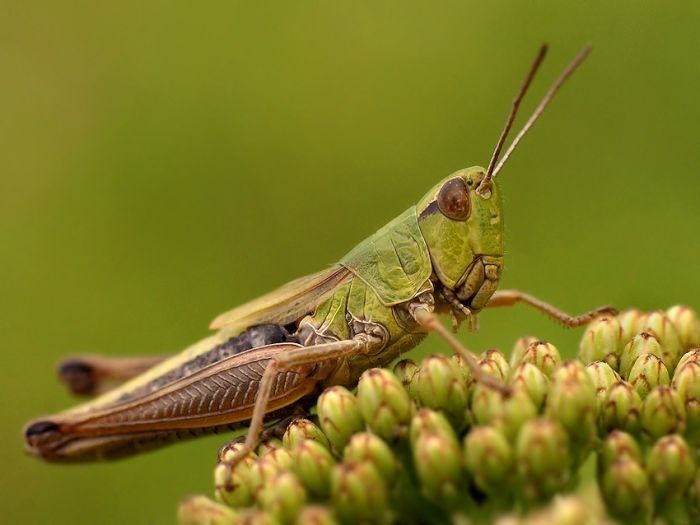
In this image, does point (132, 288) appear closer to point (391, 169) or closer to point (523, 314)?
point (391, 169)

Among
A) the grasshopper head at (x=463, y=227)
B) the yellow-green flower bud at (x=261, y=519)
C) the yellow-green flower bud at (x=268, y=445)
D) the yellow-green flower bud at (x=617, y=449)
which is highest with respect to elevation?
the grasshopper head at (x=463, y=227)

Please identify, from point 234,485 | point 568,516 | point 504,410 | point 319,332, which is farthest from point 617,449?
point 319,332

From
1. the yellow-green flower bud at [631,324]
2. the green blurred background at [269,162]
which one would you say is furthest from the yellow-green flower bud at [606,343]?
the green blurred background at [269,162]

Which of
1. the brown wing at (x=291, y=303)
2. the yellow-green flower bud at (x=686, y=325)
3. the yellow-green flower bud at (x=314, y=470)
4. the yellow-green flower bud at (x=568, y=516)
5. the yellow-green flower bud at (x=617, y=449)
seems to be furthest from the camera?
the brown wing at (x=291, y=303)

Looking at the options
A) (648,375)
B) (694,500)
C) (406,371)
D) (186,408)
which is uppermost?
(186,408)

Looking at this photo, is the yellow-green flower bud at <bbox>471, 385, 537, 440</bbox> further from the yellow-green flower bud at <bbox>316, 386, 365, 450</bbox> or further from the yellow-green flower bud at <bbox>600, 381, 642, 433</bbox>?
the yellow-green flower bud at <bbox>316, 386, 365, 450</bbox>

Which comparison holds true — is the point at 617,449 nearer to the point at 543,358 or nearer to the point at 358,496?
the point at 543,358

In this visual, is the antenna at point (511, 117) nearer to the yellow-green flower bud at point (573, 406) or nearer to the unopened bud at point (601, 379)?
the unopened bud at point (601, 379)
